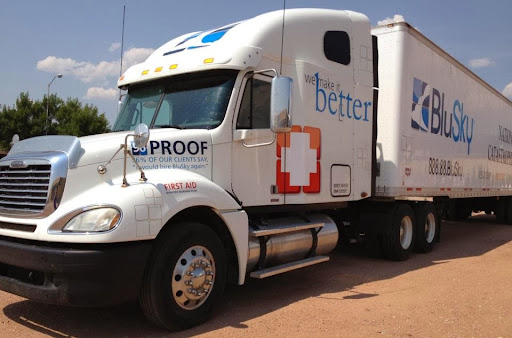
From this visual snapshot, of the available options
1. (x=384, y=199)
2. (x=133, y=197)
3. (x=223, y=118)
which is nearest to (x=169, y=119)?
(x=223, y=118)

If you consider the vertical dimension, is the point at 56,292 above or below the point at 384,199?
below

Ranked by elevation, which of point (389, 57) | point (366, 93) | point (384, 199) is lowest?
point (384, 199)

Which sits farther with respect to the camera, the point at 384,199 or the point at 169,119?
the point at 384,199

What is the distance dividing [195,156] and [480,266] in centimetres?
563

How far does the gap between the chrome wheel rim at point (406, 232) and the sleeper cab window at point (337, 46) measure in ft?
11.0

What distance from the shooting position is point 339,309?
5191 mm

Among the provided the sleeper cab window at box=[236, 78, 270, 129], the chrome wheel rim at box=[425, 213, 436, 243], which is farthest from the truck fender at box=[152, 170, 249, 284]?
the chrome wheel rim at box=[425, 213, 436, 243]

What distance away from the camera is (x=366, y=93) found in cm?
725

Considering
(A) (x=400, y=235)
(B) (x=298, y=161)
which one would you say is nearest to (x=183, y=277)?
(B) (x=298, y=161)

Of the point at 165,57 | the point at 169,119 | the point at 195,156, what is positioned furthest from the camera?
the point at 165,57

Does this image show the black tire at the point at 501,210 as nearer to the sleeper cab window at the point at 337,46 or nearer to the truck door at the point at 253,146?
the sleeper cab window at the point at 337,46

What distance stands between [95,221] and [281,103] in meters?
2.17

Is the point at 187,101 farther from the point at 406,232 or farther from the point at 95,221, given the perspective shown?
the point at 406,232

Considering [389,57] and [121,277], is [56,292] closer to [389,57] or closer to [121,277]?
[121,277]
